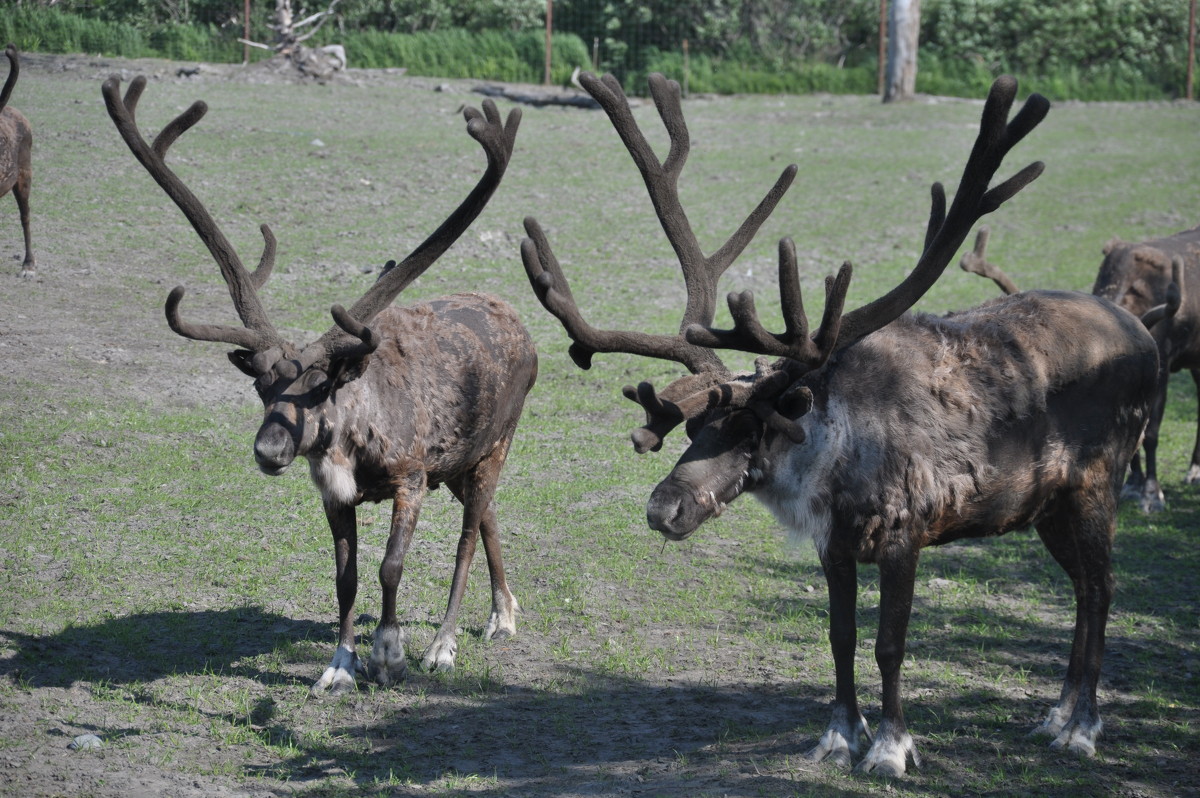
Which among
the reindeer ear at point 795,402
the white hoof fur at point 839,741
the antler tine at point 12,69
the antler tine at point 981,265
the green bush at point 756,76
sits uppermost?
the green bush at point 756,76

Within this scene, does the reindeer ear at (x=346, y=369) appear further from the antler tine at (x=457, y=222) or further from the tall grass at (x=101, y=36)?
the tall grass at (x=101, y=36)

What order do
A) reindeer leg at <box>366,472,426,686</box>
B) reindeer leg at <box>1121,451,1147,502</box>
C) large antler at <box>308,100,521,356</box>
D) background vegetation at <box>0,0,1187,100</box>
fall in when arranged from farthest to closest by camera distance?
1. background vegetation at <box>0,0,1187,100</box>
2. reindeer leg at <box>1121,451,1147,502</box>
3. large antler at <box>308,100,521,356</box>
4. reindeer leg at <box>366,472,426,686</box>

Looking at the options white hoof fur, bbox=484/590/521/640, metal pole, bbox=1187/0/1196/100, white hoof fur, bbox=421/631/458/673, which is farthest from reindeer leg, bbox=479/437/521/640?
metal pole, bbox=1187/0/1196/100

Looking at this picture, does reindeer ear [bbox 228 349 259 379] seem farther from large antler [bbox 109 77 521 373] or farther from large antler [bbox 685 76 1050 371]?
large antler [bbox 685 76 1050 371]

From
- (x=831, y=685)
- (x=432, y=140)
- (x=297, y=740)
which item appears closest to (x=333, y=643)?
(x=297, y=740)

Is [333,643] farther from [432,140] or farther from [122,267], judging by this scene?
[432,140]

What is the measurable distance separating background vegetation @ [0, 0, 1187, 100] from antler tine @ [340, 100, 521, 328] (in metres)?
18.7

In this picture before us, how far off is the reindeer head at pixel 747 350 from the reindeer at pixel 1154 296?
496cm

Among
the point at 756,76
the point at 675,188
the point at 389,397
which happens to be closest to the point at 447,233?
the point at 389,397

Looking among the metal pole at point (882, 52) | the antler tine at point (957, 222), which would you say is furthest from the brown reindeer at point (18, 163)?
the metal pole at point (882, 52)

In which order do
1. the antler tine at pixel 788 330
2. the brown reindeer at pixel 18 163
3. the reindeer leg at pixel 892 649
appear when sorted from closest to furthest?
the antler tine at pixel 788 330 < the reindeer leg at pixel 892 649 < the brown reindeer at pixel 18 163

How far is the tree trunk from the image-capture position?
27750 mm

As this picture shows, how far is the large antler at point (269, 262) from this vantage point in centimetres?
655

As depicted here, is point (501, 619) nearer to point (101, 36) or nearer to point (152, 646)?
point (152, 646)
